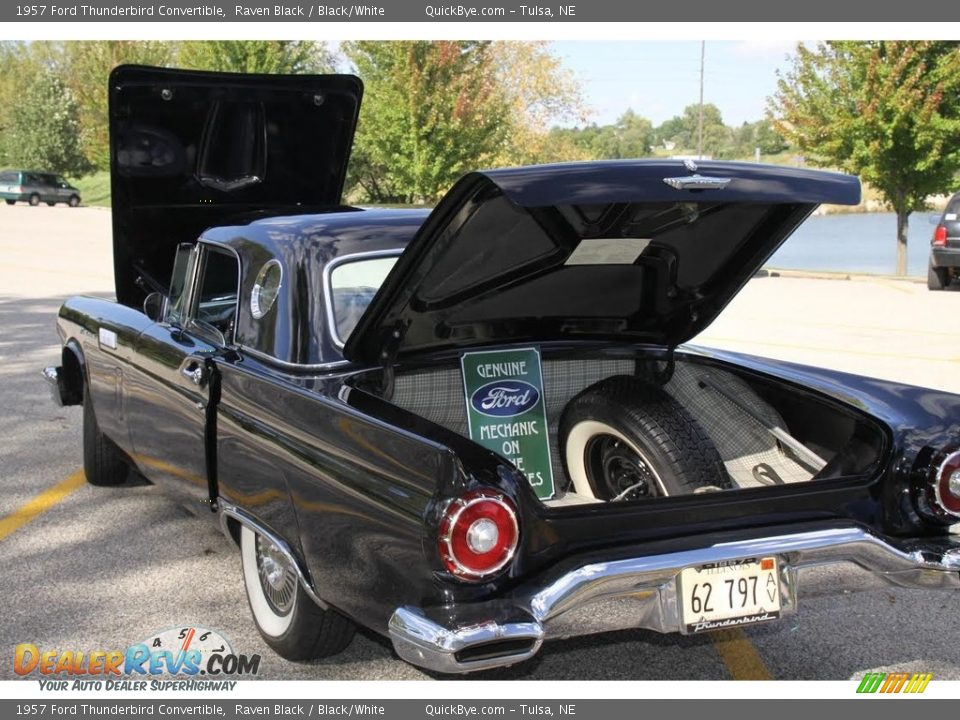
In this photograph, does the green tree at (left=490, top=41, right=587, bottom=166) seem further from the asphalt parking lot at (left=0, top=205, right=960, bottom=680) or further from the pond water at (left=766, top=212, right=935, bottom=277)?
the asphalt parking lot at (left=0, top=205, right=960, bottom=680)

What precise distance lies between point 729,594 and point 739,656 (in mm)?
890

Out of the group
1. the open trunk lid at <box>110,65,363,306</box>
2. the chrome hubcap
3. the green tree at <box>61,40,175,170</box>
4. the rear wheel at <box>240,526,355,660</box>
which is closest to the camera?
the rear wheel at <box>240,526,355,660</box>

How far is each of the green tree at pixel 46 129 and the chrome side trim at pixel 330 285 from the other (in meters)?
55.0

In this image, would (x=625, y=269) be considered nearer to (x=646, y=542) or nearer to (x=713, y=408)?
(x=713, y=408)

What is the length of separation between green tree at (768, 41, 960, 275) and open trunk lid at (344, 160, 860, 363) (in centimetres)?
1844

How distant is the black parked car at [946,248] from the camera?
16.1 metres

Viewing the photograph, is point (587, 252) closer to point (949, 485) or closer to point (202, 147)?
point (949, 485)

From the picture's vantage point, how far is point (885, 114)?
2138 centimetres

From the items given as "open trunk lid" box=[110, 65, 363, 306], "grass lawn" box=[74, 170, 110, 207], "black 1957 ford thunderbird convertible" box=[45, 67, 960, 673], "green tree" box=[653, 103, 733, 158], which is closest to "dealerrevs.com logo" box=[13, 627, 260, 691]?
"black 1957 ford thunderbird convertible" box=[45, 67, 960, 673]

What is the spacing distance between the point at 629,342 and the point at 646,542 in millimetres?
→ 1673

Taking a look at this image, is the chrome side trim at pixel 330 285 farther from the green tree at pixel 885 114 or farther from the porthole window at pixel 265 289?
the green tree at pixel 885 114

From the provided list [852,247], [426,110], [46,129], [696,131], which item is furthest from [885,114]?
[696,131]

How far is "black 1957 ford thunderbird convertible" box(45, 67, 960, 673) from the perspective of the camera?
304cm

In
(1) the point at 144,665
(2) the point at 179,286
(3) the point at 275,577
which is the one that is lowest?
(1) the point at 144,665
